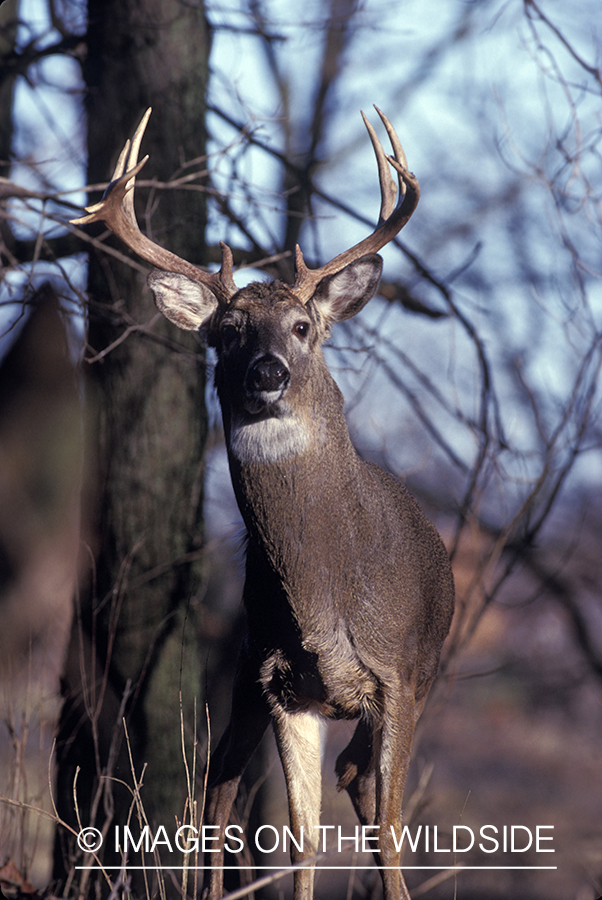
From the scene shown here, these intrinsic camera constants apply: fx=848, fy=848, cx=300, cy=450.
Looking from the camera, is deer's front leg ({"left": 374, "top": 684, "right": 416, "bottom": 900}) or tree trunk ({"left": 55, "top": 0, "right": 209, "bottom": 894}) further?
tree trunk ({"left": 55, "top": 0, "right": 209, "bottom": 894})

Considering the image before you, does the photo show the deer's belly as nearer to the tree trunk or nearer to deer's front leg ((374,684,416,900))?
deer's front leg ((374,684,416,900))

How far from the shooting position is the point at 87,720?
5395 millimetres

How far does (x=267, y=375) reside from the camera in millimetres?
3012

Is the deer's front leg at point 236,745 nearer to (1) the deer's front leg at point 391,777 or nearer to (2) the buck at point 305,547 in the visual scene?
(2) the buck at point 305,547

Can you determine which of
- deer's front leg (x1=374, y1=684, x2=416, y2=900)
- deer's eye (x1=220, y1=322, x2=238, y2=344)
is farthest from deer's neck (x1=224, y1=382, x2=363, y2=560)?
deer's front leg (x1=374, y1=684, x2=416, y2=900)

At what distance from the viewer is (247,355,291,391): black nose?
3016 mm

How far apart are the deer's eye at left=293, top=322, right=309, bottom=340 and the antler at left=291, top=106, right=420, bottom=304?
17 cm

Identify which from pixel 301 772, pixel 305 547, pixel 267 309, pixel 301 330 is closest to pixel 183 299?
pixel 267 309

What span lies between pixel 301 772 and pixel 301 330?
5.72 feet

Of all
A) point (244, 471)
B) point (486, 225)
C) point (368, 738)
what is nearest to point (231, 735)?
point (368, 738)

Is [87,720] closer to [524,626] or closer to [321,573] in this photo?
[321,573]

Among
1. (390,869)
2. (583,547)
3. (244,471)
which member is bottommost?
(390,869)

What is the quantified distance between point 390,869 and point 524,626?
10563 millimetres

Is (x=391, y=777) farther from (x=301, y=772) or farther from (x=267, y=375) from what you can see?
(x=267, y=375)
